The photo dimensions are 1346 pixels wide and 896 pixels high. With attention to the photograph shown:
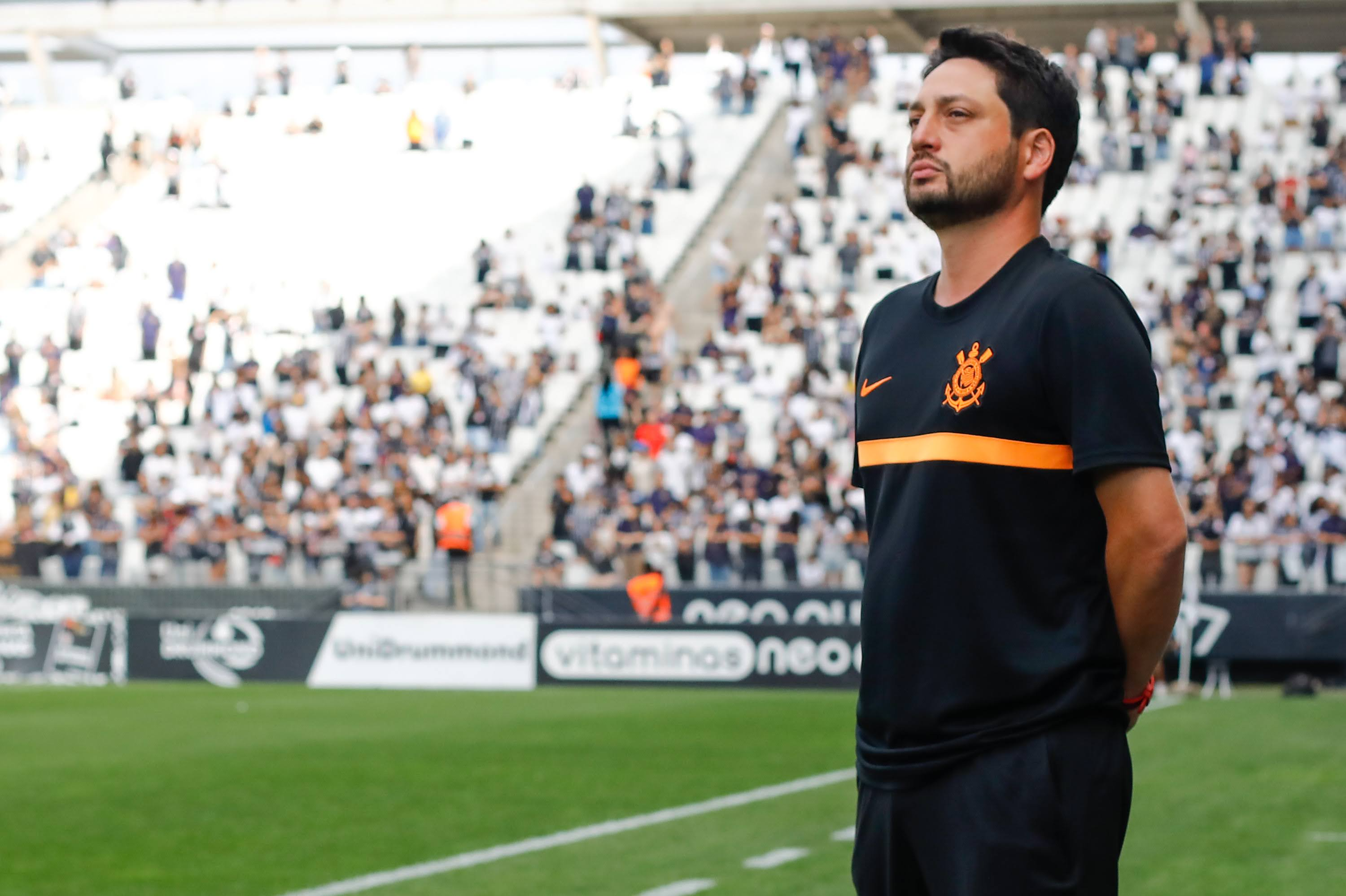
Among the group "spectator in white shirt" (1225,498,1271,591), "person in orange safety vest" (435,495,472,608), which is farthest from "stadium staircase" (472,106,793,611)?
"spectator in white shirt" (1225,498,1271,591)

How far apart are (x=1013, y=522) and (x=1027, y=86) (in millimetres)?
752

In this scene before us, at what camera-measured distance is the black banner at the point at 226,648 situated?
23953 mm

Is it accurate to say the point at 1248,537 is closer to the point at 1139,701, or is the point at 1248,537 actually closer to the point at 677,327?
the point at 677,327

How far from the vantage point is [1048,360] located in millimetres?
2979

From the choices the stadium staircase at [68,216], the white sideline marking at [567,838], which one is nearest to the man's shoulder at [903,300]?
the white sideline marking at [567,838]

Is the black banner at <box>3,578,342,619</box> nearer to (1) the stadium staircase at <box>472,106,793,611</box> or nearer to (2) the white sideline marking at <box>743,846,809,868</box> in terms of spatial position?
(1) the stadium staircase at <box>472,106,793,611</box>

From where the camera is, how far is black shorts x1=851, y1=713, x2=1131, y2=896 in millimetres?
2934

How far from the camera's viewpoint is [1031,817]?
2936mm

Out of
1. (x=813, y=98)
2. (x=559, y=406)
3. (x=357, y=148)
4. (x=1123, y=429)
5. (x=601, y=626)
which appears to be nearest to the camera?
(x=1123, y=429)

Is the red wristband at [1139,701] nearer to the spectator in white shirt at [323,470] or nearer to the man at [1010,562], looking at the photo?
the man at [1010,562]

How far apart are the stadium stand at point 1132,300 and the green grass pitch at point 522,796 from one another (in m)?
4.46

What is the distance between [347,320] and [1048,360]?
31675 mm

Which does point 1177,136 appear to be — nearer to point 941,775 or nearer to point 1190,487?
point 1190,487

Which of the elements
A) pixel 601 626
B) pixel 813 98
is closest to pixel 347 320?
pixel 813 98
